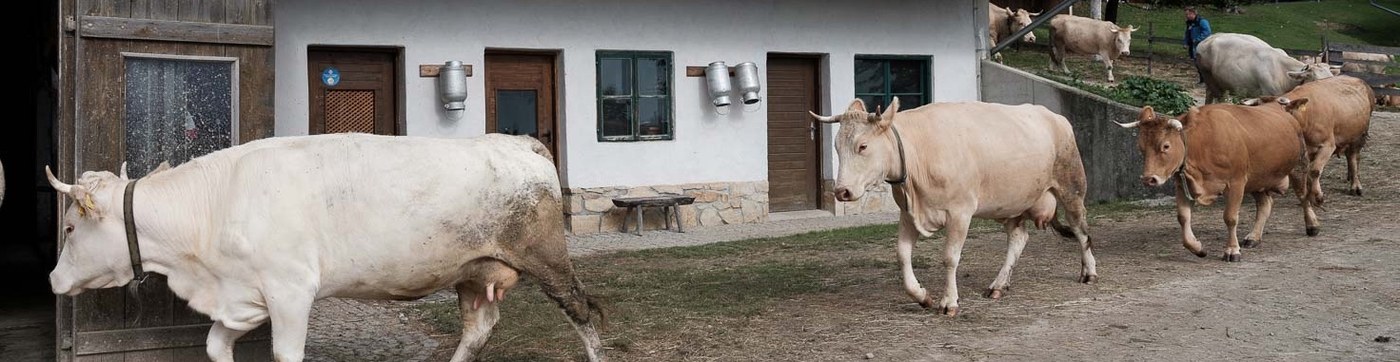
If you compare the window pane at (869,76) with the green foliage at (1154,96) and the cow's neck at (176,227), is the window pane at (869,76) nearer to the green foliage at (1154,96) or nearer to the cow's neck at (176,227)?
the green foliage at (1154,96)

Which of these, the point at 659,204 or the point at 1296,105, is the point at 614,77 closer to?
the point at 659,204

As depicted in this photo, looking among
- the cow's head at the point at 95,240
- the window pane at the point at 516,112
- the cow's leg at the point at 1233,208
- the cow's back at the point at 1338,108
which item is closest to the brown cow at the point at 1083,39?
the cow's back at the point at 1338,108

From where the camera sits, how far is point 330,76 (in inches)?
537

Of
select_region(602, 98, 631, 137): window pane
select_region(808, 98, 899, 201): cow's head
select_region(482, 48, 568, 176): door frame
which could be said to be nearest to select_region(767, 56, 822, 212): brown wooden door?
select_region(602, 98, 631, 137): window pane

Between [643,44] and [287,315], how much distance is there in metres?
9.53

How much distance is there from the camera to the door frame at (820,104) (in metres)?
16.4

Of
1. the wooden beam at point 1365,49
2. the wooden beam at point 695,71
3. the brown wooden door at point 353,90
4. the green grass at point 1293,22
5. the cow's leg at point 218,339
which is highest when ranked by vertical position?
the green grass at point 1293,22

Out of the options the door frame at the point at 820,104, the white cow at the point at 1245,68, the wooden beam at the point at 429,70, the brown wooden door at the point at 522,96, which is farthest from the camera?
the white cow at the point at 1245,68

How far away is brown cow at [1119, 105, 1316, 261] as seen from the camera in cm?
1015

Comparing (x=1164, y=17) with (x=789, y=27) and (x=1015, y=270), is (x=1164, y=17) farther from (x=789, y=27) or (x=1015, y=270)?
(x=1015, y=270)

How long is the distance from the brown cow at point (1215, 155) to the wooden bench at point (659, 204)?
5722 millimetres

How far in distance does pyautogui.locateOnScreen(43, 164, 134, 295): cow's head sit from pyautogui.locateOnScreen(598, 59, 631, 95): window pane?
9.11 meters

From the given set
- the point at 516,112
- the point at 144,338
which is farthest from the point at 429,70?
the point at 144,338

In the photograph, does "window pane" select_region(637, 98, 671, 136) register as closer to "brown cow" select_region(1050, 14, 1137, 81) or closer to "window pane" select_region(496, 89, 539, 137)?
"window pane" select_region(496, 89, 539, 137)
